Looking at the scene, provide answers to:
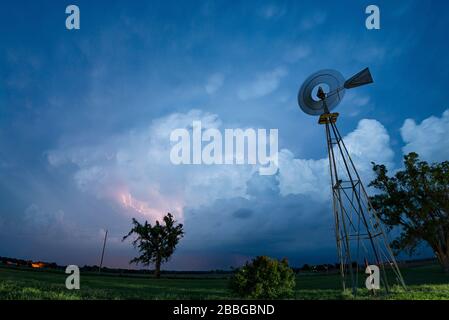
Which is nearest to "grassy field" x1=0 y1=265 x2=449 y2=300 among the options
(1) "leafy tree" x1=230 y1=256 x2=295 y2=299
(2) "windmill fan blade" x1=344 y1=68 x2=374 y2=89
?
(1) "leafy tree" x1=230 y1=256 x2=295 y2=299

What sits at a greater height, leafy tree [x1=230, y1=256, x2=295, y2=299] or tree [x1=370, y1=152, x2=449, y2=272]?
tree [x1=370, y1=152, x2=449, y2=272]

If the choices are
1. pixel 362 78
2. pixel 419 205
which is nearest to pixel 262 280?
pixel 362 78

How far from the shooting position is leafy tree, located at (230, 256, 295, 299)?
16.8 metres

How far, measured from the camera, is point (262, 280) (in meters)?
16.8

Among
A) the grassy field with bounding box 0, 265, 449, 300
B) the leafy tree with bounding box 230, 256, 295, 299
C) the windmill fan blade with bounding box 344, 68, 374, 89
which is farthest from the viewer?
the windmill fan blade with bounding box 344, 68, 374, 89

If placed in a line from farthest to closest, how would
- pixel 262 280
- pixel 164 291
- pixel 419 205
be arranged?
pixel 419 205 → pixel 164 291 → pixel 262 280

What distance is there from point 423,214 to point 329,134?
22.2m

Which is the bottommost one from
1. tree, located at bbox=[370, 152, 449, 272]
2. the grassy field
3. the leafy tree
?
the grassy field

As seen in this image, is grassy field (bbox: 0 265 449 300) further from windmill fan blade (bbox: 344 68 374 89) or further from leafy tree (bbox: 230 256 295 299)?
windmill fan blade (bbox: 344 68 374 89)

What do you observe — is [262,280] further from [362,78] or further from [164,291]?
[362,78]
